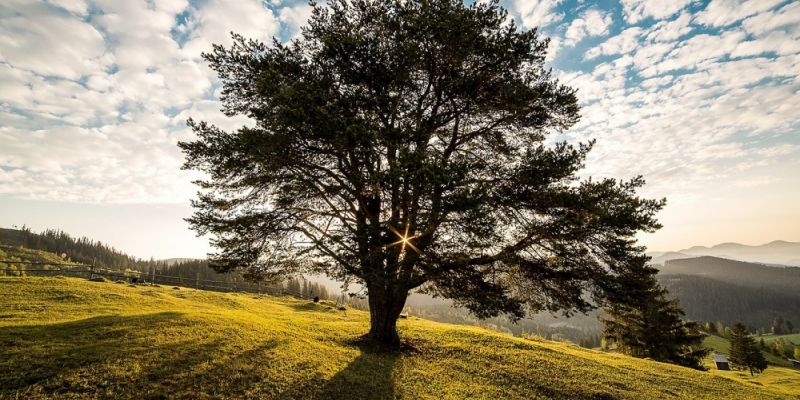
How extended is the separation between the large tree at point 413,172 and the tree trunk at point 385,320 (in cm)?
40

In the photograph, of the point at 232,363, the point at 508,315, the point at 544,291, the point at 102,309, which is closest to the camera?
the point at 232,363

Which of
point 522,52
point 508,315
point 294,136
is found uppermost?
point 522,52

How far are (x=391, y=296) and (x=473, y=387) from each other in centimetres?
480

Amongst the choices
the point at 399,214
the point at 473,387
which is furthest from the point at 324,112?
the point at 473,387

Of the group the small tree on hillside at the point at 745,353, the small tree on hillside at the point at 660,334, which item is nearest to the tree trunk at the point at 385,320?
the small tree on hillside at the point at 660,334

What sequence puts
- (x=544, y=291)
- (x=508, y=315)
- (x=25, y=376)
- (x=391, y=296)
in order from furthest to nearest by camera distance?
(x=391, y=296)
(x=544, y=291)
(x=508, y=315)
(x=25, y=376)

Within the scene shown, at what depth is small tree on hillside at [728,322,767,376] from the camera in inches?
1879

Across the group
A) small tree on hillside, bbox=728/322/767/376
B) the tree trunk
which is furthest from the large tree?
small tree on hillside, bbox=728/322/767/376

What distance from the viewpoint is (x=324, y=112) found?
1107 centimetres

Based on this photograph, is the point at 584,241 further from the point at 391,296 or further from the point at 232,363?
the point at 232,363

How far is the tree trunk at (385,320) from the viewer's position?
16188 mm

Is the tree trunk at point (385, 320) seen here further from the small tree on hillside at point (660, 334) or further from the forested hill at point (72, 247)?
the forested hill at point (72, 247)

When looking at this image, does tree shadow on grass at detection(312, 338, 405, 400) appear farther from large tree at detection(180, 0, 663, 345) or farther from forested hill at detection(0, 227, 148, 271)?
forested hill at detection(0, 227, 148, 271)

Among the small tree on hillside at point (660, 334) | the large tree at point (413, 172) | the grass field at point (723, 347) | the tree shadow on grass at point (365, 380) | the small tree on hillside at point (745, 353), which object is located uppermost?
the large tree at point (413, 172)
